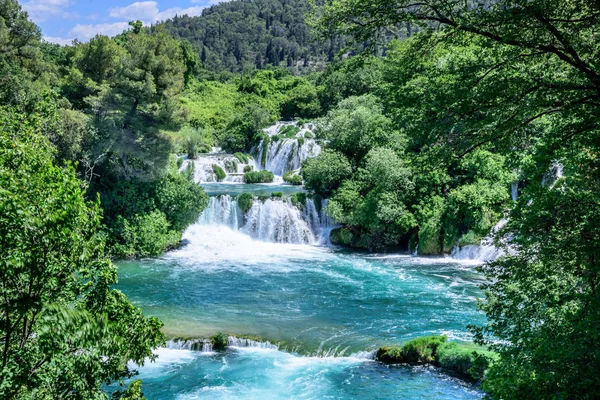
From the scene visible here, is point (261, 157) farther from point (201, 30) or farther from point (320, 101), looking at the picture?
point (201, 30)

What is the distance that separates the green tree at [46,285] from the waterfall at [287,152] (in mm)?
30500

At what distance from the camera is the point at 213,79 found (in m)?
77.0

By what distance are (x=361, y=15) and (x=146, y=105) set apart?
1711cm

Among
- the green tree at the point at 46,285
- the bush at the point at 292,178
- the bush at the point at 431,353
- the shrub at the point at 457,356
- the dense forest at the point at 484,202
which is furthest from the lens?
the bush at the point at 292,178

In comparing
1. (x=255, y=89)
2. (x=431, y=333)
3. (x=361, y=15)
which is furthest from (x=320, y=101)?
(x=361, y=15)

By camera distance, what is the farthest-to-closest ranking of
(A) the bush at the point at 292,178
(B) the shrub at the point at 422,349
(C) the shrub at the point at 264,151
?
(C) the shrub at the point at 264,151, (A) the bush at the point at 292,178, (B) the shrub at the point at 422,349

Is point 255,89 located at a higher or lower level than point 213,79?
lower

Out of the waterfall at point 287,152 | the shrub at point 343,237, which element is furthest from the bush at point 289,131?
the shrub at point 343,237

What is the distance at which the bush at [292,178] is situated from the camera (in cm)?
3272

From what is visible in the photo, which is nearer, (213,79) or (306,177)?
(306,177)

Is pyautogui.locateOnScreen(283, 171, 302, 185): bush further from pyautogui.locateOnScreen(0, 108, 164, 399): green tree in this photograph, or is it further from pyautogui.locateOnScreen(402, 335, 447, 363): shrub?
pyautogui.locateOnScreen(0, 108, 164, 399): green tree

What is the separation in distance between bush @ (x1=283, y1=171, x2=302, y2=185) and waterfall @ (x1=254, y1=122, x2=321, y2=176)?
4.88ft

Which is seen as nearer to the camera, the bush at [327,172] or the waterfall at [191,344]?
the waterfall at [191,344]

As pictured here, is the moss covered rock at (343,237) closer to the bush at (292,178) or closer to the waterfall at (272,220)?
the waterfall at (272,220)
